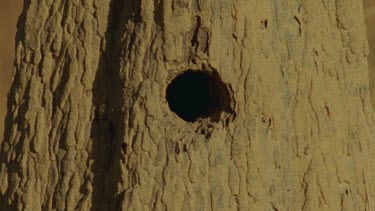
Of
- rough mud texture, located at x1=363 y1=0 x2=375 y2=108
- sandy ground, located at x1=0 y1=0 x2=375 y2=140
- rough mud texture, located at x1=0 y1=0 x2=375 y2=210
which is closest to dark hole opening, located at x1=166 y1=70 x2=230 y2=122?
rough mud texture, located at x1=0 y1=0 x2=375 y2=210

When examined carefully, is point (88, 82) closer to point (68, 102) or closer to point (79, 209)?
point (68, 102)

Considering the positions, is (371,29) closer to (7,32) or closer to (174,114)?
(7,32)

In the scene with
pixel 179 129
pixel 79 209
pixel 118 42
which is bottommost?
pixel 79 209

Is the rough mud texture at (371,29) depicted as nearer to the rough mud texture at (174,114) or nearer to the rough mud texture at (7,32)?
the rough mud texture at (7,32)

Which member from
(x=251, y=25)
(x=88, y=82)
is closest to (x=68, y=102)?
(x=88, y=82)

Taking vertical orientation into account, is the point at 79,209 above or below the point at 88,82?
below

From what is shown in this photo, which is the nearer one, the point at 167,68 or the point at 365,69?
the point at 167,68

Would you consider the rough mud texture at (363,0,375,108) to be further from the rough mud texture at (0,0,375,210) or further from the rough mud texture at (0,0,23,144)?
the rough mud texture at (0,0,375,210)
